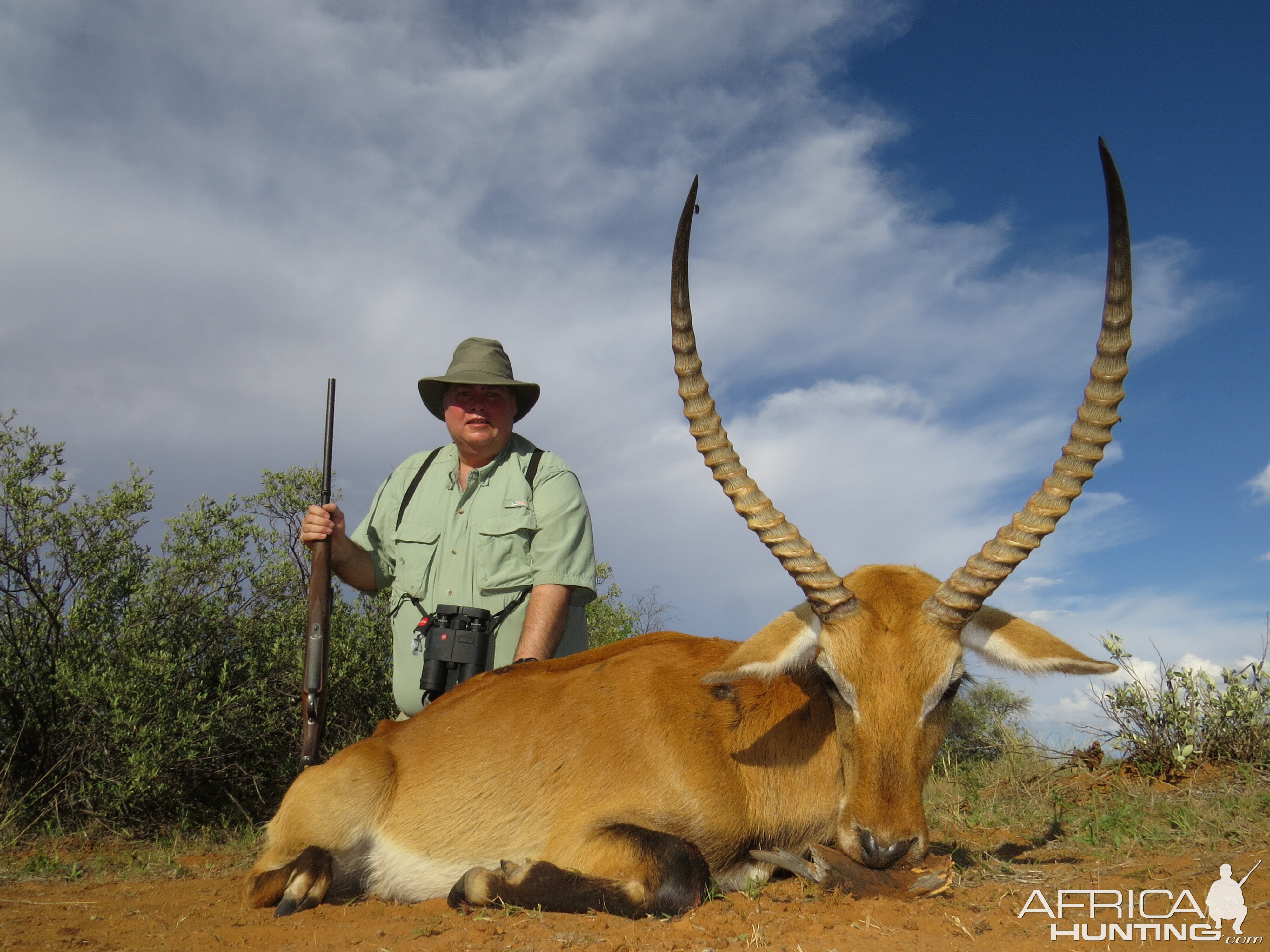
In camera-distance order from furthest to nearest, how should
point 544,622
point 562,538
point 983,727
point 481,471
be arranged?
point 983,727
point 481,471
point 562,538
point 544,622

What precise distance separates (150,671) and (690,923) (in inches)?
252

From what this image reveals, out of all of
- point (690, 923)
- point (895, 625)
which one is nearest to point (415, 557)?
point (690, 923)

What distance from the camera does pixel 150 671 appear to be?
8.09 meters

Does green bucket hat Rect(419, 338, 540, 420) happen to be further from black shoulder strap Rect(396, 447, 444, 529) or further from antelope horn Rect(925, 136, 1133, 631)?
antelope horn Rect(925, 136, 1133, 631)

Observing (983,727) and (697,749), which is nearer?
(697,749)

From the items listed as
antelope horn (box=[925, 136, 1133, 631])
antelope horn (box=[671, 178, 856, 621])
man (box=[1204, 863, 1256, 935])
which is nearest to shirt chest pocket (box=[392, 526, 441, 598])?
antelope horn (box=[671, 178, 856, 621])

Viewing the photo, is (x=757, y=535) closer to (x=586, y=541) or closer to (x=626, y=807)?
(x=626, y=807)

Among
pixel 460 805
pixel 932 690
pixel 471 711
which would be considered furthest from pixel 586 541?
pixel 932 690

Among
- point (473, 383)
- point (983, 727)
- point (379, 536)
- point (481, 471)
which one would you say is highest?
point (473, 383)

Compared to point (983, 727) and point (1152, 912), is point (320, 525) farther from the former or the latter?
point (983, 727)

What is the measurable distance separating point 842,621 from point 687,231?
77.4 inches

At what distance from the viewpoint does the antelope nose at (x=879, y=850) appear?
11.5 feet

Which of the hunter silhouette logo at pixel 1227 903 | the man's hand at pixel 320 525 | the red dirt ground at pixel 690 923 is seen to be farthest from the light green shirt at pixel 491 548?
the hunter silhouette logo at pixel 1227 903

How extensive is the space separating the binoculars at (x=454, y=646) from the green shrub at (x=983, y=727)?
2968mm
